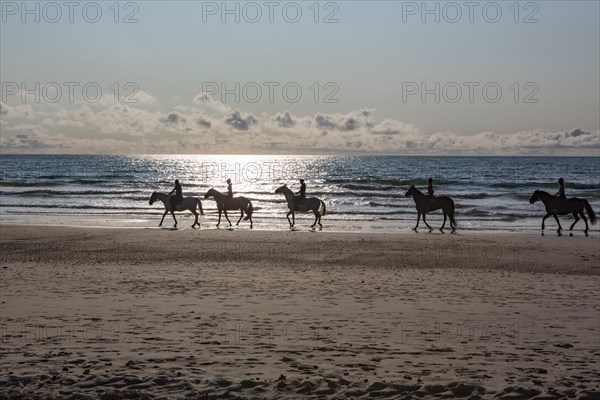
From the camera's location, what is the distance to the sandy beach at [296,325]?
687 centimetres

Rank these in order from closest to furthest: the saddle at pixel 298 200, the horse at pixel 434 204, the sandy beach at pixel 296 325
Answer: the sandy beach at pixel 296 325
the horse at pixel 434 204
the saddle at pixel 298 200

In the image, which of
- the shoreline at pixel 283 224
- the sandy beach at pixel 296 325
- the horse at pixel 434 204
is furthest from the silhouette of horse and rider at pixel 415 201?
the sandy beach at pixel 296 325

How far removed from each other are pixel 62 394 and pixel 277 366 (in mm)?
2243

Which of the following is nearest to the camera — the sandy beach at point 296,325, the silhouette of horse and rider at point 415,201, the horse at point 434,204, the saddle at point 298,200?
the sandy beach at point 296,325

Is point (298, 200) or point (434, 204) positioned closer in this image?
point (434, 204)

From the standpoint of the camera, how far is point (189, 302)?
36.1ft

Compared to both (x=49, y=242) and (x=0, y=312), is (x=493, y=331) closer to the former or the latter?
(x=0, y=312)

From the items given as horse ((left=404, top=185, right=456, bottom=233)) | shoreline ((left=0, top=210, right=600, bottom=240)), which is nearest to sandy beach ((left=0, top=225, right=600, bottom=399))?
shoreline ((left=0, top=210, right=600, bottom=240))

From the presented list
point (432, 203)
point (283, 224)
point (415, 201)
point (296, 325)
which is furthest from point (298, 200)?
point (296, 325)

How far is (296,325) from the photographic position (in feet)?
31.0

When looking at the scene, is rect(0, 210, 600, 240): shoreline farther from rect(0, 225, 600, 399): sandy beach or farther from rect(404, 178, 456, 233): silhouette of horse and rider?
rect(0, 225, 600, 399): sandy beach

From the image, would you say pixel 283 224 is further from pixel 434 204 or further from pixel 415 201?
pixel 434 204

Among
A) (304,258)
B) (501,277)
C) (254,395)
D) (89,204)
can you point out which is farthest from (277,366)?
(89,204)

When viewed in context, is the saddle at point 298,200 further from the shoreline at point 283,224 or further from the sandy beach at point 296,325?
the sandy beach at point 296,325
